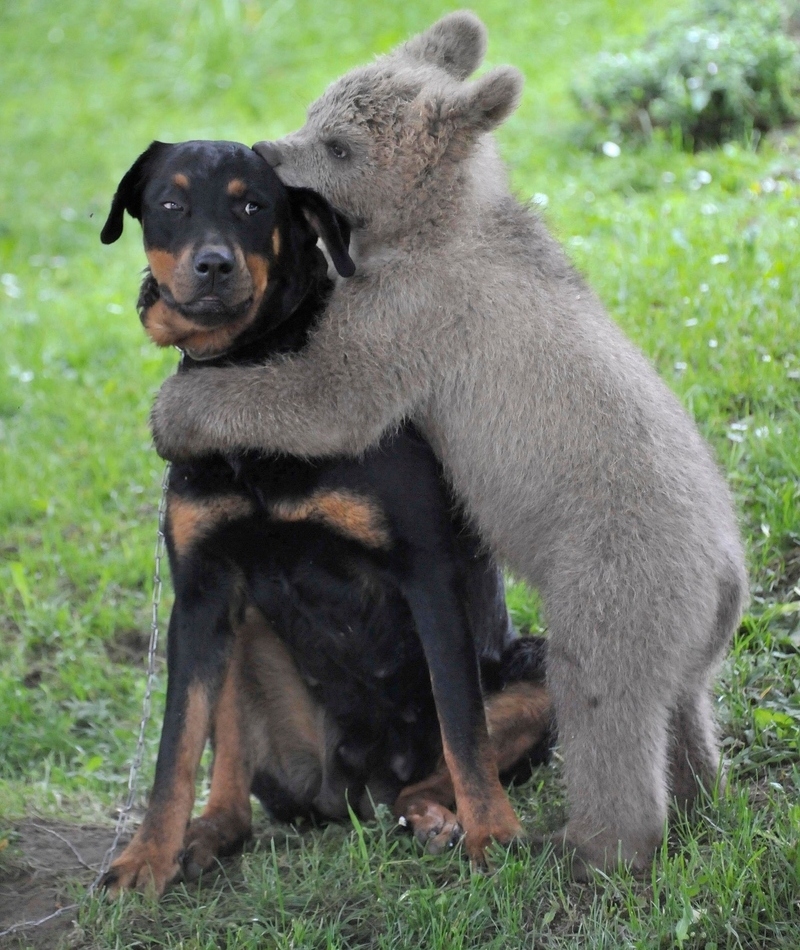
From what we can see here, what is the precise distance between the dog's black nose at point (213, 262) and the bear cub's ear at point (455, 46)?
158 cm

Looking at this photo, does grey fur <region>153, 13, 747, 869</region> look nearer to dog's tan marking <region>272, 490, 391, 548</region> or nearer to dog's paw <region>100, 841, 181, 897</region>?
dog's tan marking <region>272, 490, 391, 548</region>

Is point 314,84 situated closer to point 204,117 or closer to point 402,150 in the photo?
point 204,117

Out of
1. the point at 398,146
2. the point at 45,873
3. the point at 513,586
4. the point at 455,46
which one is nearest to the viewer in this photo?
the point at 45,873

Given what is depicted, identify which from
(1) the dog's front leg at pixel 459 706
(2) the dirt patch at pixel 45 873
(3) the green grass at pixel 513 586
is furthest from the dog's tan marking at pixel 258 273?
(2) the dirt patch at pixel 45 873

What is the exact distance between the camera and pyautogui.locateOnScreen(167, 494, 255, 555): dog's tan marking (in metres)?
3.64

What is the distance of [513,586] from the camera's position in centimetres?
489

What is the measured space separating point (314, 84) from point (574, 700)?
9540 mm

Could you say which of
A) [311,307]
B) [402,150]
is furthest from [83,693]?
[402,150]

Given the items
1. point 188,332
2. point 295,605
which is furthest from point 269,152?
point 295,605

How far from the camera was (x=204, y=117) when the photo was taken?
1230 cm

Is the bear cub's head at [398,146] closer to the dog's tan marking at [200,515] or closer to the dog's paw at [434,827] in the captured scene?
the dog's tan marking at [200,515]

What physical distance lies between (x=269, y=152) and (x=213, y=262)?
0.77 meters

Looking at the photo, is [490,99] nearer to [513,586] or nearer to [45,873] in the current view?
[513,586]

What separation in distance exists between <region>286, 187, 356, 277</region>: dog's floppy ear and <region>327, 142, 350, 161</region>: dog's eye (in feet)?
1.62
